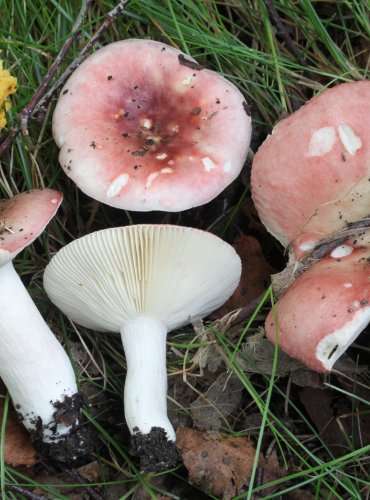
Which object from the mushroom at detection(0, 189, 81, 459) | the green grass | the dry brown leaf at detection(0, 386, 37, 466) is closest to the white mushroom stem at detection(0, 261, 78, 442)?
the mushroom at detection(0, 189, 81, 459)

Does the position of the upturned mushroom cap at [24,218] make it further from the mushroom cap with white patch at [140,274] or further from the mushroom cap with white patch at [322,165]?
the mushroom cap with white patch at [322,165]

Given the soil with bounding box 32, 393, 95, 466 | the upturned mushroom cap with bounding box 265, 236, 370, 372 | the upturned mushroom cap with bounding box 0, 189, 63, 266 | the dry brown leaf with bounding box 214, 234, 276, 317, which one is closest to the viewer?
the upturned mushroom cap with bounding box 265, 236, 370, 372

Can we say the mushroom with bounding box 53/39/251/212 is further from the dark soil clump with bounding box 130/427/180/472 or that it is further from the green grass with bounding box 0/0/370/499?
the dark soil clump with bounding box 130/427/180/472

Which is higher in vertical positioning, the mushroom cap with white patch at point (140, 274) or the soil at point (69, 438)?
the mushroom cap with white patch at point (140, 274)

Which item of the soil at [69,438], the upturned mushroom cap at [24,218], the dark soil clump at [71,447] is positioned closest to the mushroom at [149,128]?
the upturned mushroom cap at [24,218]

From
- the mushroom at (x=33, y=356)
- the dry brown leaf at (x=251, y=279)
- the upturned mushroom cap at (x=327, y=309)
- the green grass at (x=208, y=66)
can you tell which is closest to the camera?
the upturned mushroom cap at (x=327, y=309)

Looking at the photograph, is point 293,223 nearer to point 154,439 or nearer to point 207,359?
point 207,359

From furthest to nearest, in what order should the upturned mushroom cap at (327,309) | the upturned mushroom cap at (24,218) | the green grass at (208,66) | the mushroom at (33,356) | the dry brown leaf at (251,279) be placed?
A: 1. the dry brown leaf at (251,279)
2. the green grass at (208,66)
3. the mushroom at (33,356)
4. the upturned mushroom cap at (24,218)
5. the upturned mushroom cap at (327,309)

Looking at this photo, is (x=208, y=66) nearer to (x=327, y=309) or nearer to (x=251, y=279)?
(x=251, y=279)
